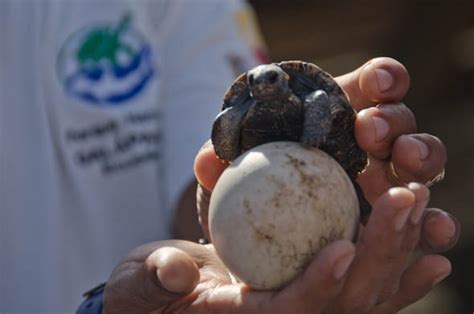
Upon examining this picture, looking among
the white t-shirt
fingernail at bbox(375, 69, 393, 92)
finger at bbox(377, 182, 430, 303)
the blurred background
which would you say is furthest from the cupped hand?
the blurred background

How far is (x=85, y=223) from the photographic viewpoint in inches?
103

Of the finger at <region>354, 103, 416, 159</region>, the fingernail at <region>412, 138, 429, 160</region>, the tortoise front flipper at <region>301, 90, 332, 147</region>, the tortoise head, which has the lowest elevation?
the fingernail at <region>412, 138, 429, 160</region>

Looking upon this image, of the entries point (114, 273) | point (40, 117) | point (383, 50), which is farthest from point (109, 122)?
point (383, 50)

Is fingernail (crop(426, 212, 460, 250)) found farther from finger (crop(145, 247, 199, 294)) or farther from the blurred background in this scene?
the blurred background

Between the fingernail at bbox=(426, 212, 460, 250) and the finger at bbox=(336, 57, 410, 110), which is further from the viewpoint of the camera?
the finger at bbox=(336, 57, 410, 110)

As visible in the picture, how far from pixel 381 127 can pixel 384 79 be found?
0.48 feet

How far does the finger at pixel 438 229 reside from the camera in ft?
5.01

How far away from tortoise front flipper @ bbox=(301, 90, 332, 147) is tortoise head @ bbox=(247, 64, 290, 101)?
0.07 m

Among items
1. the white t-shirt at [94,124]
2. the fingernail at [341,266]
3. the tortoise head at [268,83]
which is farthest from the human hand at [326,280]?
the white t-shirt at [94,124]

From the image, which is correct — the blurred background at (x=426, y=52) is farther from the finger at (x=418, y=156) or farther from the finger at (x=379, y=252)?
the finger at (x=379, y=252)

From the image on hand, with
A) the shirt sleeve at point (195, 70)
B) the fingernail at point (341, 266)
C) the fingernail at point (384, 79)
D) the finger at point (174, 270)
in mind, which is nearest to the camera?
the fingernail at point (341, 266)

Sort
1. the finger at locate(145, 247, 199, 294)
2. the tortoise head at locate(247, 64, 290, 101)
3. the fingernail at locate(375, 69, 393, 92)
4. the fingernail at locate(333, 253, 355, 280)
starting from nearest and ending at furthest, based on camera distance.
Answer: the fingernail at locate(333, 253, 355, 280) < the finger at locate(145, 247, 199, 294) < the tortoise head at locate(247, 64, 290, 101) < the fingernail at locate(375, 69, 393, 92)

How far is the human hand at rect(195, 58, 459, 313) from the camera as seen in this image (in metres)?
1.43

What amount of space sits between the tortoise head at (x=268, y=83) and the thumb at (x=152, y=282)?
357 millimetres
